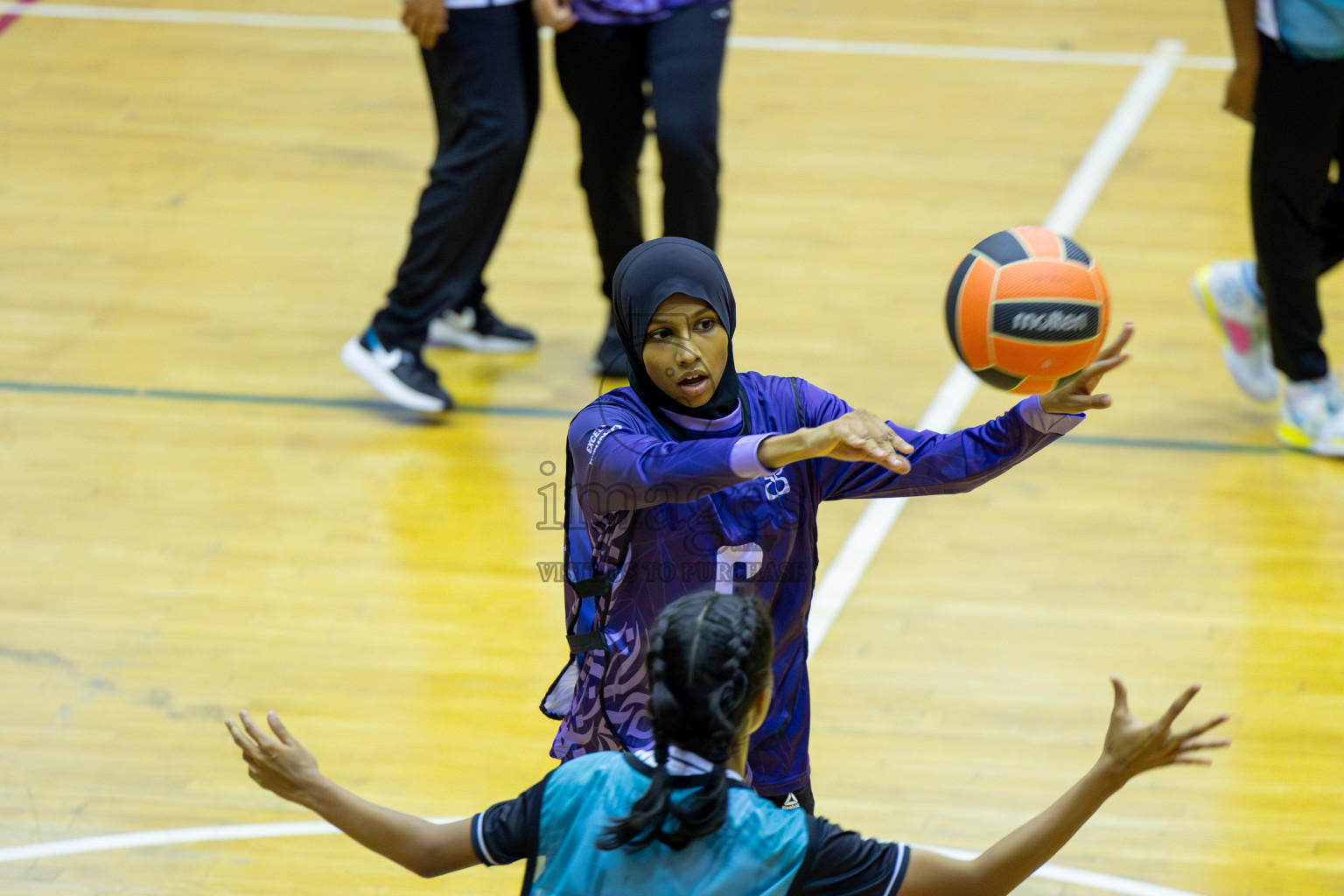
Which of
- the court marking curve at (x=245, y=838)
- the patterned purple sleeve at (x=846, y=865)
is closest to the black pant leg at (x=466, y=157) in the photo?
the court marking curve at (x=245, y=838)

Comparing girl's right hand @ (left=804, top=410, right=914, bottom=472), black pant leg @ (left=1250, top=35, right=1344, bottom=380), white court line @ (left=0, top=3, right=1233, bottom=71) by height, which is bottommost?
white court line @ (left=0, top=3, right=1233, bottom=71)

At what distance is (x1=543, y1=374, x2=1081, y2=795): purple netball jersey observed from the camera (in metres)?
2.54

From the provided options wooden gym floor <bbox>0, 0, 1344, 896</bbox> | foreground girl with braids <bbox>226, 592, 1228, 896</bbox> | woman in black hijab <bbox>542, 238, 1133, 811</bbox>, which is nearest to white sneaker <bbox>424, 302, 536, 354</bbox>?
wooden gym floor <bbox>0, 0, 1344, 896</bbox>

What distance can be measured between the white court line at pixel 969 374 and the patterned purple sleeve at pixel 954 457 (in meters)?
1.13

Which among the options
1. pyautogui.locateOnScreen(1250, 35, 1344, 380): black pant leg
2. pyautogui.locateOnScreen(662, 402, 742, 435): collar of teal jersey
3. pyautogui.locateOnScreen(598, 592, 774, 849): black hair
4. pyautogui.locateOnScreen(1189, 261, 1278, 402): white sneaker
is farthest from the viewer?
pyautogui.locateOnScreen(1189, 261, 1278, 402): white sneaker

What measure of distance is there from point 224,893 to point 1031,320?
1974mm

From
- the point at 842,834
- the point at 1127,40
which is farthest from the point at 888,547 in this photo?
the point at 1127,40

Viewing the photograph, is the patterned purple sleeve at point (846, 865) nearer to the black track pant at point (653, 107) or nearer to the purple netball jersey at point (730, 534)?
the purple netball jersey at point (730, 534)

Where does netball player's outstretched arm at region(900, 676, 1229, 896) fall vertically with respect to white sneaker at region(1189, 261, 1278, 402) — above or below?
above

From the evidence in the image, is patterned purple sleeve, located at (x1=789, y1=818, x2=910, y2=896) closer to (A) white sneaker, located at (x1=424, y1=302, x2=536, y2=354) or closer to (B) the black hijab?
(B) the black hijab

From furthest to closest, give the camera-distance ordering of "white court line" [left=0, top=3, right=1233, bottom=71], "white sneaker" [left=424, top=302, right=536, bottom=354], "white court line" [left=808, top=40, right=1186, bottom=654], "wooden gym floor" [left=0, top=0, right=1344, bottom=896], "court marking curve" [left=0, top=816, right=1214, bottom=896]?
1. "white court line" [left=0, top=3, right=1233, bottom=71]
2. "white sneaker" [left=424, top=302, right=536, bottom=354]
3. "white court line" [left=808, top=40, right=1186, bottom=654]
4. "wooden gym floor" [left=0, top=0, right=1344, bottom=896]
5. "court marking curve" [left=0, top=816, right=1214, bottom=896]

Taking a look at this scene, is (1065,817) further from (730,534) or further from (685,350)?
(685,350)

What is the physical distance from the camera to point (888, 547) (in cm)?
453

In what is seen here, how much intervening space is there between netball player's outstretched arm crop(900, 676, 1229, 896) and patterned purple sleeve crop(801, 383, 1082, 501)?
55cm
